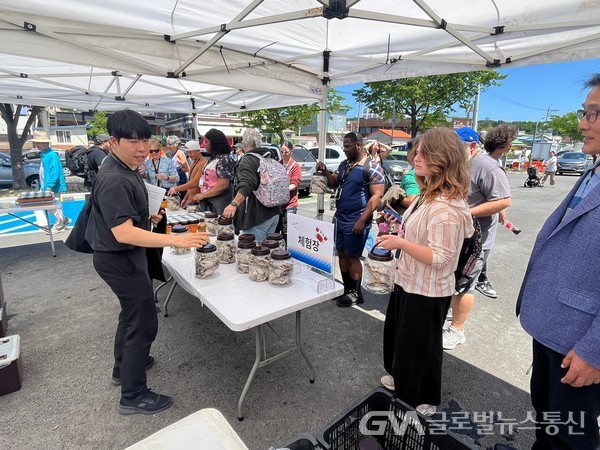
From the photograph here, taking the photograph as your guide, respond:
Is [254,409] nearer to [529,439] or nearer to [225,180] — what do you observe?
[529,439]

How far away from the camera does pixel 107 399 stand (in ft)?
7.17

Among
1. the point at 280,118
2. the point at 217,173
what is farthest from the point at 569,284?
the point at 280,118

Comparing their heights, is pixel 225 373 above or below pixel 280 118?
below

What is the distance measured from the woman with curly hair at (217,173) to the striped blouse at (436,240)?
2.36m

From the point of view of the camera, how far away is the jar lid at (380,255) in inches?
71.8

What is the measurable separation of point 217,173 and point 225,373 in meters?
2.11

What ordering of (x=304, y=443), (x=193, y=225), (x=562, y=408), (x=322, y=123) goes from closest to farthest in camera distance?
(x=304, y=443) → (x=562, y=408) → (x=193, y=225) → (x=322, y=123)

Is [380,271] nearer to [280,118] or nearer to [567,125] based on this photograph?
[280,118]

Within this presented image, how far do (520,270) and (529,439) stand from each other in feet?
10.7

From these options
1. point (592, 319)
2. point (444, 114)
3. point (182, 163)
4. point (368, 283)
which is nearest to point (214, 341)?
point (368, 283)

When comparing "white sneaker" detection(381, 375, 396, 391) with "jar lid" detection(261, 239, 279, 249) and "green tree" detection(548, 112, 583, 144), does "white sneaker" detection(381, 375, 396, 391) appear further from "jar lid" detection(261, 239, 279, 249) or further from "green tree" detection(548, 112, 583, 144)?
"green tree" detection(548, 112, 583, 144)

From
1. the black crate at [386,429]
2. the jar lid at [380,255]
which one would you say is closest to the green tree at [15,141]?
the jar lid at [380,255]

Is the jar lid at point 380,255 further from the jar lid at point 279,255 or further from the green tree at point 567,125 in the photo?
the green tree at point 567,125

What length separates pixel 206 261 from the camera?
208 centimetres
